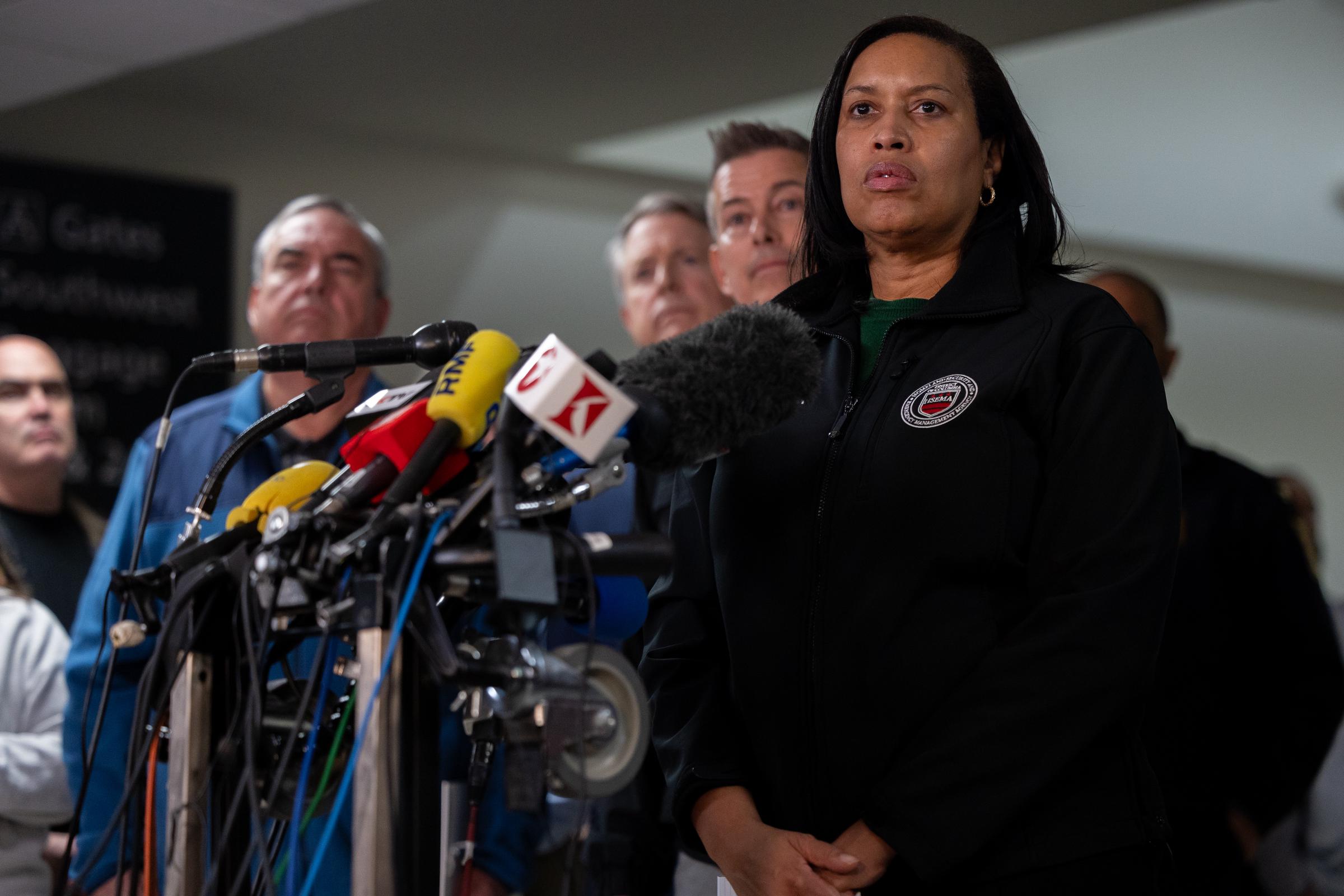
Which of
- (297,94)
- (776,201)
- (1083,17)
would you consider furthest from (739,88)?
(776,201)

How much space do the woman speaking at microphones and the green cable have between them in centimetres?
46

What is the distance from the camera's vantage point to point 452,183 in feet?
19.0

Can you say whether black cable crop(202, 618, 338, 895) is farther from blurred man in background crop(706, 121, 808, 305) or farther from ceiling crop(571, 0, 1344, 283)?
ceiling crop(571, 0, 1344, 283)

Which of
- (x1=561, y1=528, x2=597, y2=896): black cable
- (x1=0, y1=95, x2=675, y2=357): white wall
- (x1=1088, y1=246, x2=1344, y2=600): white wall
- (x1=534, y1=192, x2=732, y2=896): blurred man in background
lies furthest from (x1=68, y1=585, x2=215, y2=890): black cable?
(x1=1088, y1=246, x2=1344, y2=600): white wall

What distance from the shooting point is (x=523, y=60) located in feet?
15.7

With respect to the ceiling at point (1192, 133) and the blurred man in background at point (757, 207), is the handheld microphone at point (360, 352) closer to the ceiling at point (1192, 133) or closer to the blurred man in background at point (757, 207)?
the blurred man in background at point (757, 207)

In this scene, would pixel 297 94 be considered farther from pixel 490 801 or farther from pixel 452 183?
pixel 490 801

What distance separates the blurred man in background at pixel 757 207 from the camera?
8.80ft

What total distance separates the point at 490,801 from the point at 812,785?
2.16 ft

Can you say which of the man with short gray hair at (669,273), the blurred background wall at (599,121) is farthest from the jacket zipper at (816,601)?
the blurred background wall at (599,121)

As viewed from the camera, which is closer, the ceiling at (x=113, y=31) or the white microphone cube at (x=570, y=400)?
the white microphone cube at (x=570, y=400)

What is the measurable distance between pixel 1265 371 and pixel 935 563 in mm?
7753

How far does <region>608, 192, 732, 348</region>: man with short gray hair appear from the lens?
321cm

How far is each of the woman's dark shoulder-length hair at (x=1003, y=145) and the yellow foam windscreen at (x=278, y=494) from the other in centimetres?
73
